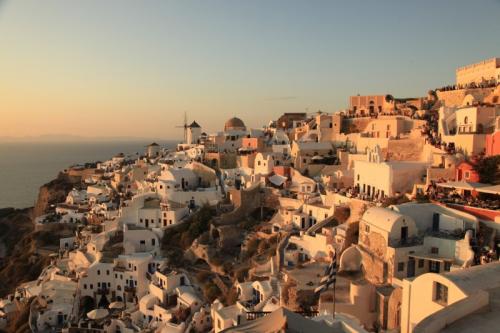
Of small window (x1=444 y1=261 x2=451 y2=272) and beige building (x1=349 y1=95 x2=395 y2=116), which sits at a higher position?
beige building (x1=349 y1=95 x2=395 y2=116)

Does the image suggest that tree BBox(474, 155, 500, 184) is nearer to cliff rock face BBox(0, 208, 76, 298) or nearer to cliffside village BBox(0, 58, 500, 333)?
cliffside village BBox(0, 58, 500, 333)

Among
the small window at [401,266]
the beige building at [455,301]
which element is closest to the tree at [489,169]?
the small window at [401,266]

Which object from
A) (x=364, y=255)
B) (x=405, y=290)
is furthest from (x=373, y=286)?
(x=405, y=290)

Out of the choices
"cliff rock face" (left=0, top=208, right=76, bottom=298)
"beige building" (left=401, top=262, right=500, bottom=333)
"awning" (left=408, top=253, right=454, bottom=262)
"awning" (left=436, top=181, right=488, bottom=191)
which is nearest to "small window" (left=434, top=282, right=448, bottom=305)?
"beige building" (left=401, top=262, right=500, bottom=333)

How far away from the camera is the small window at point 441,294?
662cm

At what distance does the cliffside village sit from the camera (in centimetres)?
1302

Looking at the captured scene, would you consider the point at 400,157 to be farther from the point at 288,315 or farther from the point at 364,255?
the point at 288,315

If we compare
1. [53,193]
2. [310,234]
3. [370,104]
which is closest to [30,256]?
[53,193]

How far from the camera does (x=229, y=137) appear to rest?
143 feet

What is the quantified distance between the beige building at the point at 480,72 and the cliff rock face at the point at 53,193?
151 feet

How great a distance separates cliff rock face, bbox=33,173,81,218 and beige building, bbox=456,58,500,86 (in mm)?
45955

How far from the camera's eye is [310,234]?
21500mm

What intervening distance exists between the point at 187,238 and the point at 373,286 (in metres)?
16.5

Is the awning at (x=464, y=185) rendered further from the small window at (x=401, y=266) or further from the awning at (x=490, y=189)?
the small window at (x=401, y=266)
